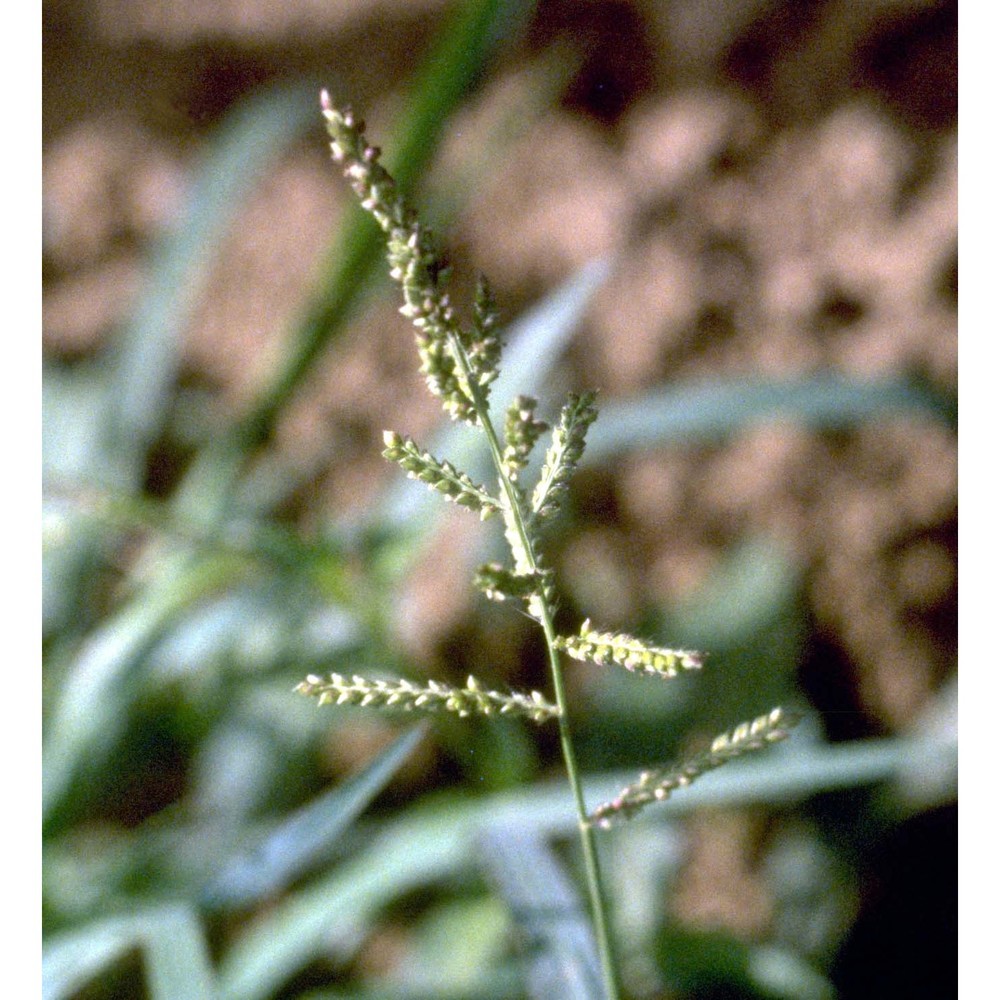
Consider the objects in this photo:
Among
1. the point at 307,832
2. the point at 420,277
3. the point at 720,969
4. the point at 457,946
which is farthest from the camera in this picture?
the point at 457,946

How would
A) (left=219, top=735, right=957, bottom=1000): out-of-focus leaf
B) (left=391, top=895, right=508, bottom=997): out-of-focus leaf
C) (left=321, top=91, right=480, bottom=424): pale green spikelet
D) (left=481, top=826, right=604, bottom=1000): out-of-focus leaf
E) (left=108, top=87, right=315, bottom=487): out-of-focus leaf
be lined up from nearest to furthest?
(left=321, top=91, right=480, bottom=424): pale green spikelet, (left=481, top=826, right=604, bottom=1000): out-of-focus leaf, (left=219, top=735, right=957, bottom=1000): out-of-focus leaf, (left=391, top=895, right=508, bottom=997): out-of-focus leaf, (left=108, top=87, right=315, bottom=487): out-of-focus leaf

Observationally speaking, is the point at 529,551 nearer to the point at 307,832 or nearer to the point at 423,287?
A: the point at 423,287

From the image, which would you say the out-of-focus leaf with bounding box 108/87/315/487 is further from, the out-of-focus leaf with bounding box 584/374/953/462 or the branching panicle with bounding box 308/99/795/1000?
the branching panicle with bounding box 308/99/795/1000

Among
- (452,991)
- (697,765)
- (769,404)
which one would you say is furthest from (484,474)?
(697,765)

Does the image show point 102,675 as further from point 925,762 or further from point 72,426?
point 925,762

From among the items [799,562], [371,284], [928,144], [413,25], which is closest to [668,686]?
[799,562]

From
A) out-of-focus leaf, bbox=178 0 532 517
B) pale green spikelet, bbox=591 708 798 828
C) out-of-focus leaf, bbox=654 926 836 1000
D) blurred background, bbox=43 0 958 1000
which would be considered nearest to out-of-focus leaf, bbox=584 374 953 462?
blurred background, bbox=43 0 958 1000

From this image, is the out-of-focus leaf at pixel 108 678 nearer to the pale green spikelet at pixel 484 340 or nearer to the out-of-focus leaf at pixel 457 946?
the out-of-focus leaf at pixel 457 946

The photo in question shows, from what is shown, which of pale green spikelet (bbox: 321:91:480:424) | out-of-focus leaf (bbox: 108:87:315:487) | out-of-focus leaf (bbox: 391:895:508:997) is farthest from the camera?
out-of-focus leaf (bbox: 108:87:315:487)
